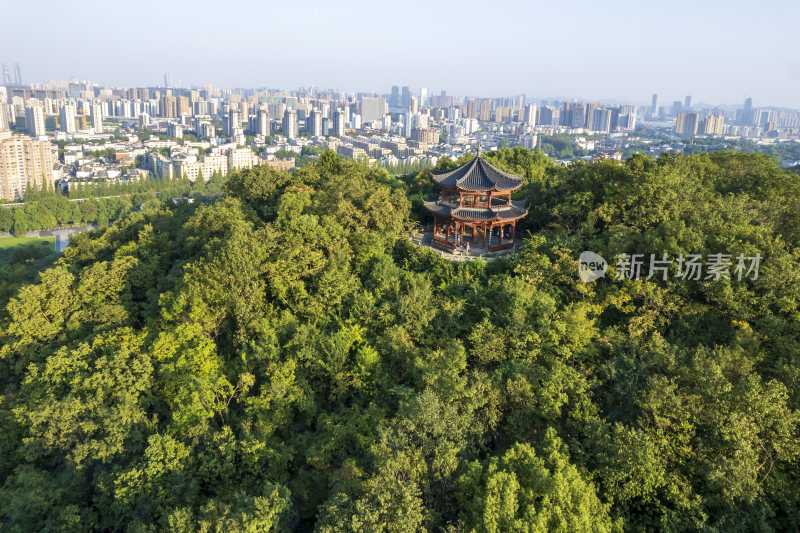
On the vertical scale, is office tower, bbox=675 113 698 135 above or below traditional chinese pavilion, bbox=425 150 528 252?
above

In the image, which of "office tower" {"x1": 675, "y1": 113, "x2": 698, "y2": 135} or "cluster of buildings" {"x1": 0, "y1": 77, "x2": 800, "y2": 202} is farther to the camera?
"office tower" {"x1": 675, "y1": 113, "x2": 698, "y2": 135}

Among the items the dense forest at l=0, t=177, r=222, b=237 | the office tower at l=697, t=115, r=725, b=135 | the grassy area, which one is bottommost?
the grassy area

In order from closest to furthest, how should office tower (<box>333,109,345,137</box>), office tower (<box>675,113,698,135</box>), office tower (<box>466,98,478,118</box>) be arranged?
office tower (<box>333,109,345,137</box>) → office tower (<box>675,113,698,135</box>) → office tower (<box>466,98,478,118</box>)

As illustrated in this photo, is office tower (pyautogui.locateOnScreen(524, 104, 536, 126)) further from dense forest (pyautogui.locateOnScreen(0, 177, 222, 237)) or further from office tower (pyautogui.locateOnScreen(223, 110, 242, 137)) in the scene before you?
dense forest (pyautogui.locateOnScreen(0, 177, 222, 237))

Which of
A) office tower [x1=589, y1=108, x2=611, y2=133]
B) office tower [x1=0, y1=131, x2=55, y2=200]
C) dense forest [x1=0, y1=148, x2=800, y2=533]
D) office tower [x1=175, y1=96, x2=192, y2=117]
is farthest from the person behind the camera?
office tower [x1=175, y1=96, x2=192, y2=117]

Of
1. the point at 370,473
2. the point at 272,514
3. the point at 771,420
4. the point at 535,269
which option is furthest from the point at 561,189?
the point at 272,514

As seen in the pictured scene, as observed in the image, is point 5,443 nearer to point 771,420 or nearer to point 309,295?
point 309,295

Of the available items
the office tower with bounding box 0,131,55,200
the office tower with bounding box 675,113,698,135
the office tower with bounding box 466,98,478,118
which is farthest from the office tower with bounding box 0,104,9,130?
the office tower with bounding box 675,113,698,135

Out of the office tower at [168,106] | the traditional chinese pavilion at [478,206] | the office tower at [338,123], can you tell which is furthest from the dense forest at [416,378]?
the office tower at [168,106]

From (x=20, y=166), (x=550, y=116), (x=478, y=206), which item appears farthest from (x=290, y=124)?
(x=478, y=206)
